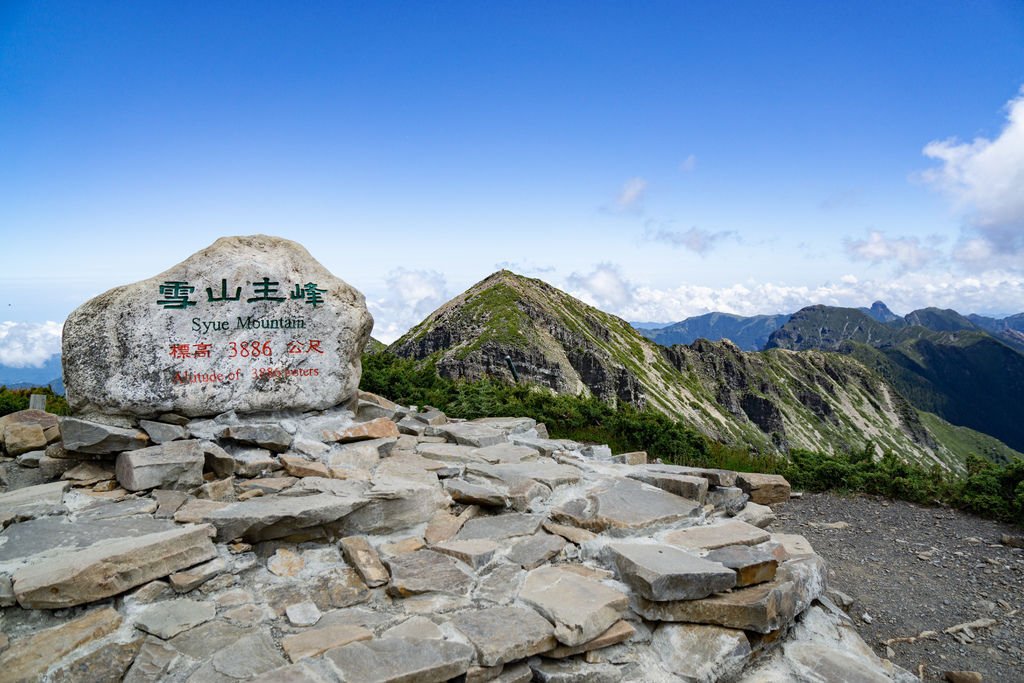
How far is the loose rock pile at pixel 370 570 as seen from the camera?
4.60 m

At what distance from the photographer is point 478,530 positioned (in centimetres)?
680

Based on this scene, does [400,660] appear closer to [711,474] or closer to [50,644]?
[50,644]

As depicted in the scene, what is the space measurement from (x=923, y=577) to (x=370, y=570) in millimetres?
7628

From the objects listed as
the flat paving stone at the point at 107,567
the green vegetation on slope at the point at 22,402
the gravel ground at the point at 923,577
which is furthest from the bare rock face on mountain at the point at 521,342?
the flat paving stone at the point at 107,567

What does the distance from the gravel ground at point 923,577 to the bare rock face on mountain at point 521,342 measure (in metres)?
55.1

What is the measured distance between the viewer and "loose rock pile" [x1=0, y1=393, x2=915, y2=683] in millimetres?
4602

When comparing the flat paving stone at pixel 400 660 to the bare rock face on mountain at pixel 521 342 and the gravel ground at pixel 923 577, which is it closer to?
the gravel ground at pixel 923 577

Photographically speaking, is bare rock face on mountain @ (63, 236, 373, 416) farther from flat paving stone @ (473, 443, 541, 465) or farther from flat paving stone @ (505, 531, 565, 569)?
flat paving stone @ (505, 531, 565, 569)

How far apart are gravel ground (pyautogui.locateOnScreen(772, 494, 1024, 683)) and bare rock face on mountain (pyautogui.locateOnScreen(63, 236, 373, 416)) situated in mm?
8040

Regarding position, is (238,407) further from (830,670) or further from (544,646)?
(830,670)

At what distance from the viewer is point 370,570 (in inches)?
224

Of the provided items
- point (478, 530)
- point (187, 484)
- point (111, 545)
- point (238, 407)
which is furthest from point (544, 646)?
point (238, 407)

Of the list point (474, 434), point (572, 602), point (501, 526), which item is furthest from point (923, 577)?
point (474, 434)

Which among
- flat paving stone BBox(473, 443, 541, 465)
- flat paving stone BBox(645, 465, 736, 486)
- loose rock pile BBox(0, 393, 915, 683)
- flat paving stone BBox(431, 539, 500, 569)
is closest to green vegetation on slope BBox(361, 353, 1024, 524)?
flat paving stone BBox(645, 465, 736, 486)
